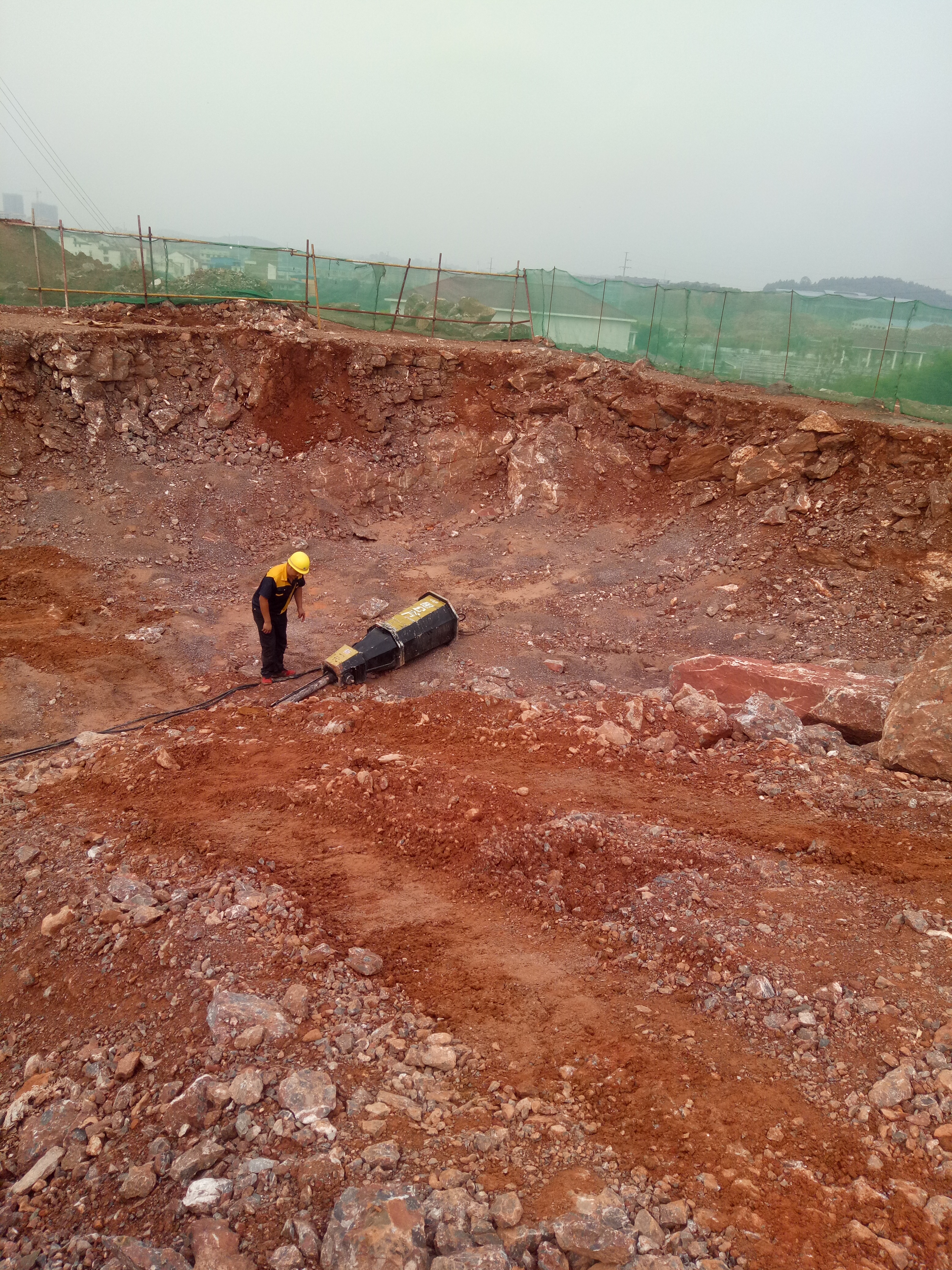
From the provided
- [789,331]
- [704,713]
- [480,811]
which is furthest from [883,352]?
[480,811]

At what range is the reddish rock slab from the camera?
6.61m

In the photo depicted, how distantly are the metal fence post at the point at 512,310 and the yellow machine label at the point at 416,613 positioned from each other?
8507 millimetres

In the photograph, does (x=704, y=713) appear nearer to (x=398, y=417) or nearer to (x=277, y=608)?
(x=277, y=608)

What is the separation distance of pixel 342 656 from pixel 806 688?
4.53 m

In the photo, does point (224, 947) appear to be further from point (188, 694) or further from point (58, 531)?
point (58, 531)

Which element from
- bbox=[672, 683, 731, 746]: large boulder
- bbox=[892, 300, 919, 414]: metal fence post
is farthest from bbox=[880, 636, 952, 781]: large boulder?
bbox=[892, 300, 919, 414]: metal fence post

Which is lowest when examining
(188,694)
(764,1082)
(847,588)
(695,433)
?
(188,694)

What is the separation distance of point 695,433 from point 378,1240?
11.6 metres

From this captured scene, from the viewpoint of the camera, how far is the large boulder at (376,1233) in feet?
8.27

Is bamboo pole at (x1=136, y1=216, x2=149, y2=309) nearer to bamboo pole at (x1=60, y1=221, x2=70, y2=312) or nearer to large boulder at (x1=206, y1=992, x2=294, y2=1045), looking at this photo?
bamboo pole at (x1=60, y1=221, x2=70, y2=312)

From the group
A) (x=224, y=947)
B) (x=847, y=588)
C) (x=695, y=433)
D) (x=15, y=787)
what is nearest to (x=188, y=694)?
(x=15, y=787)

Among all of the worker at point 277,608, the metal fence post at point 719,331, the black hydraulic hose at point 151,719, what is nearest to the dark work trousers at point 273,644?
the worker at point 277,608

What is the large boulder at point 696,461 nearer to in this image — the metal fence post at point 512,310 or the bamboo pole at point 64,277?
the metal fence post at point 512,310

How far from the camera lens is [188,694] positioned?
26.0ft
